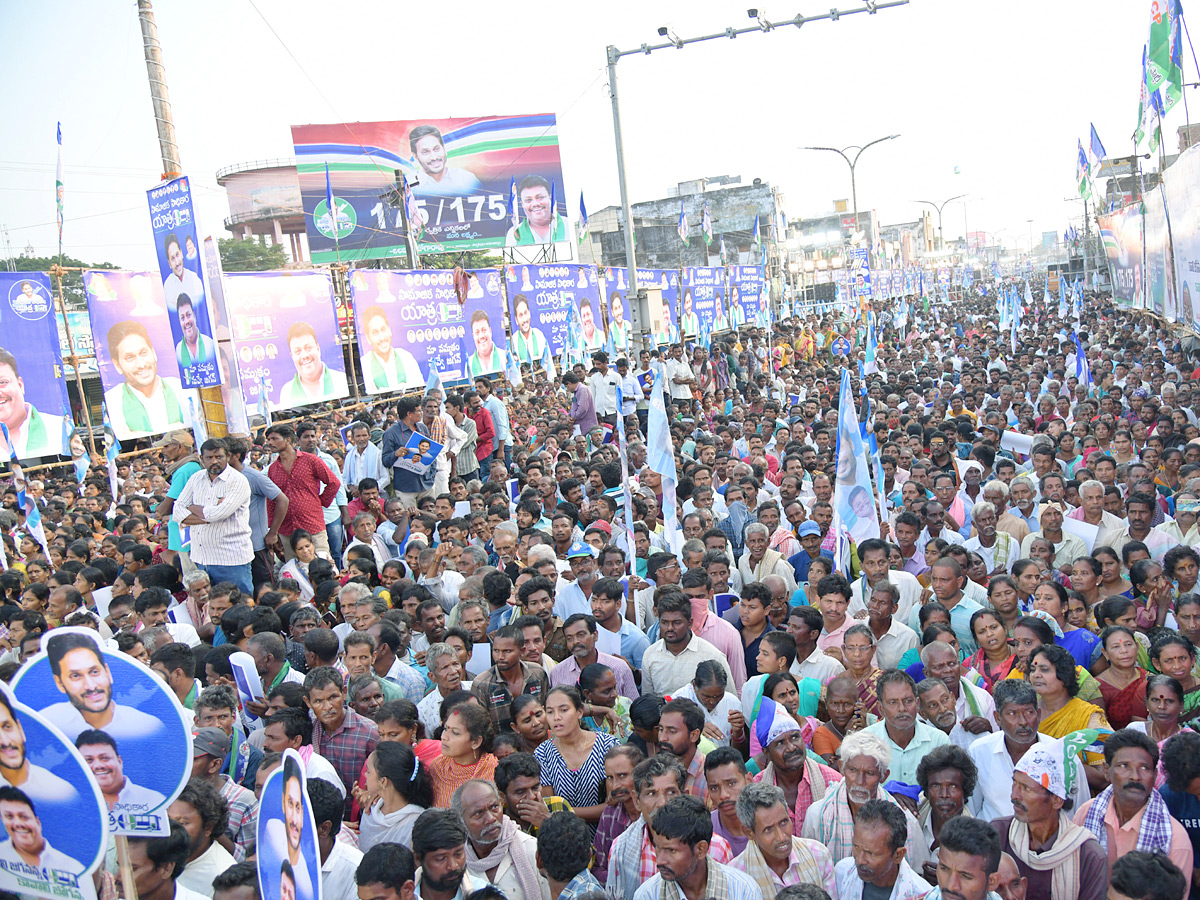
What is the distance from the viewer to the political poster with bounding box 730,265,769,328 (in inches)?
1102

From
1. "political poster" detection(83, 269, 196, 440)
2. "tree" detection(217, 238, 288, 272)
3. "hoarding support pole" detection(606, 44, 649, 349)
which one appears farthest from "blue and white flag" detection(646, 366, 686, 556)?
"tree" detection(217, 238, 288, 272)

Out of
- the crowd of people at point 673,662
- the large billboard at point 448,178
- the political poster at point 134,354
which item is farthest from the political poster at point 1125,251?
the political poster at point 134,354

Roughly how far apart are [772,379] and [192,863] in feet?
53.0

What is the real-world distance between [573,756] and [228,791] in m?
1.46

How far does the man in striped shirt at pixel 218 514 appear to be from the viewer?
662 centimetres

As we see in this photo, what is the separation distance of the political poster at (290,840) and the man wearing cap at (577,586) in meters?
3.67

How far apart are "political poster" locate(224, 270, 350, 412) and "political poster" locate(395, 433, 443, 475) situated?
4.28m

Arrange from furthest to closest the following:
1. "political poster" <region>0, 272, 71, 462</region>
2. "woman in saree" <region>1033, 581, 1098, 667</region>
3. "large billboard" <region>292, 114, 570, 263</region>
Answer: "large billboard" <region>292, 114, 570, 263</region>
"political poster" <region>0, 272, 71, 462</region>
"woman in saree" <region>1033, 581, 1098, 667</region>

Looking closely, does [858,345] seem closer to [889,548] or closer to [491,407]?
[491,407]

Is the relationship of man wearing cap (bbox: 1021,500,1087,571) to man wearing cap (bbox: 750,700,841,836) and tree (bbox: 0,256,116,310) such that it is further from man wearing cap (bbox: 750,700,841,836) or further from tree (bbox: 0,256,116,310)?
tree (bbox: 0,256,116,310)

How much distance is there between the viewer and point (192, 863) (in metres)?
3.48

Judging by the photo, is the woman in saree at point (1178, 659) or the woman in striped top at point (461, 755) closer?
the woman in striped top at point (461, 755)

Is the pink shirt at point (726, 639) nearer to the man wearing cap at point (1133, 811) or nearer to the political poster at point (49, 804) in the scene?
the man wearing cap at point (1133, 811)

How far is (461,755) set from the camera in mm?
4125
